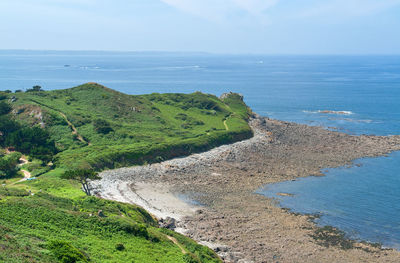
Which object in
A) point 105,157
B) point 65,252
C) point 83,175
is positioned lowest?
point 105,157

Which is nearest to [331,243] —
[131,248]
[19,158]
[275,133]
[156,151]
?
[131,248]

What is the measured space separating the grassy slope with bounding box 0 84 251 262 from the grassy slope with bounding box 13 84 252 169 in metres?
0.20

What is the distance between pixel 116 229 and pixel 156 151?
39.9 m

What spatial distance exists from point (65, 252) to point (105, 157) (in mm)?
43095

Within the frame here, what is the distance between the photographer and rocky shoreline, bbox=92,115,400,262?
136 ft

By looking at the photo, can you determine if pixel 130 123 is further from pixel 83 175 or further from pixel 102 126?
pixel 83 175

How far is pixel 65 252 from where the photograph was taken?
26.2 metres

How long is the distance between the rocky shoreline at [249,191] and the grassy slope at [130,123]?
3.71 metres

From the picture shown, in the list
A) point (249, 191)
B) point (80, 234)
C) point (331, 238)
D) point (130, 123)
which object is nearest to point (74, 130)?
point (130, 123)

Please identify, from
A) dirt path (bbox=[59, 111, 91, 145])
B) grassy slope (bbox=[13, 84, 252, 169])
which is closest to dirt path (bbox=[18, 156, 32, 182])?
grassy slope (bbox=[13, 84, 252, 169])

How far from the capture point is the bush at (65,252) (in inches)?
1010

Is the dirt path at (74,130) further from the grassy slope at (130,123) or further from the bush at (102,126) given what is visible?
the bush at (102,126)

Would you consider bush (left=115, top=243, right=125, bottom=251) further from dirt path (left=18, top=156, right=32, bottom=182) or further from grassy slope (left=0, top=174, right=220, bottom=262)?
dirt path (left=18, top=156, right=32, bottom=182)

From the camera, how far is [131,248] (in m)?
32.7
